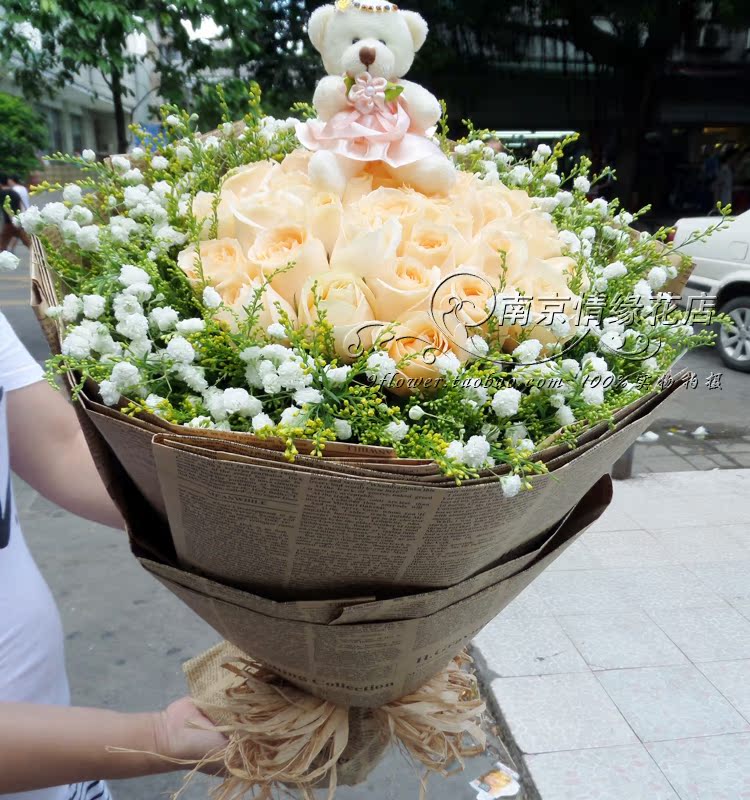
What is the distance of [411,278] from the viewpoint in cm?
80

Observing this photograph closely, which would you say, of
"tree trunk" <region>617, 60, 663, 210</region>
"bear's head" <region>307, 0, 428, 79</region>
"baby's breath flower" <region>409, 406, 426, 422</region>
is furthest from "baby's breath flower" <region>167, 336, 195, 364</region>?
"tree trunk" <region>617, 60, 663, 210</region>

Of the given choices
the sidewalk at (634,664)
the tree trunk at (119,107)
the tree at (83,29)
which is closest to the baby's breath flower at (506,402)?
the sidewalk at (634,664)

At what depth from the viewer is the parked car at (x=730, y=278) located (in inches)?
231

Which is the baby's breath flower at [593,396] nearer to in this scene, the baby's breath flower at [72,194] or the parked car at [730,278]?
the baby's breath flower at [72,194]

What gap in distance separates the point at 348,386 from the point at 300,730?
503 mm

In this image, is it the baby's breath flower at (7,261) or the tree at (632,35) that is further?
the tree at (632,35)

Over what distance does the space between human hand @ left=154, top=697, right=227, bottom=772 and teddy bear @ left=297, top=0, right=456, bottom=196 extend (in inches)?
29.1

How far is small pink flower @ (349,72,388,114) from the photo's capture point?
923 mm

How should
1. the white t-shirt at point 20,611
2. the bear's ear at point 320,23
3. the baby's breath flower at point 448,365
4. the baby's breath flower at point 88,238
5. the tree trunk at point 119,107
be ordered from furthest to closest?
1. the tree trunk at point 119,107
2. the white t-shirt at point 20,611
3. the bear's ear at point 320,23
4. the baby's breath flower at point 88,238
5. the baby's breath flower at point 448,365

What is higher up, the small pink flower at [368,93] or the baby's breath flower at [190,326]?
the small pink flower at [368,93]

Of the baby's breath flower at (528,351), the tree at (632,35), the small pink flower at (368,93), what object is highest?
the tree at (632,35)

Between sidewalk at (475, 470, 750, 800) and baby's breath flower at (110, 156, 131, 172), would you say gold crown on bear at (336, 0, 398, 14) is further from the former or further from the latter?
sidewalk at (475, 470, 750, 800)

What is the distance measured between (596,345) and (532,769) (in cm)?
177

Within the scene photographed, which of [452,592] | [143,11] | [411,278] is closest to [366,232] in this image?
[411,278]
